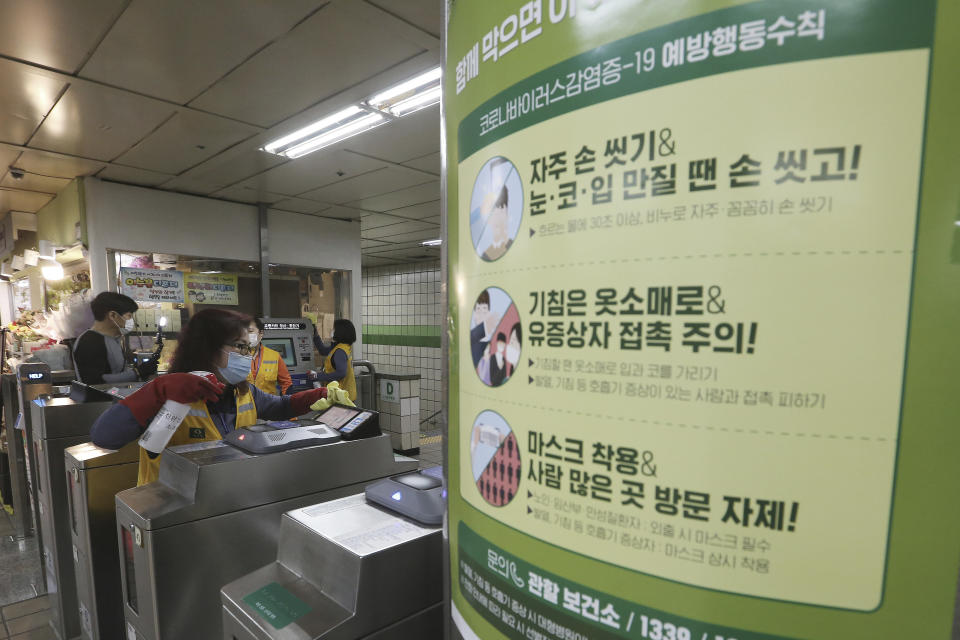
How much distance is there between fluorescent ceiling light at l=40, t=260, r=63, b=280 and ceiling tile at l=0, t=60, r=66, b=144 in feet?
7.95

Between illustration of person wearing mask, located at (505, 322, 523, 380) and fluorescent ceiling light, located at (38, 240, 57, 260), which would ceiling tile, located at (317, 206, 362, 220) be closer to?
fluorescent ceiling light, located at (38, 240, 57, 260)

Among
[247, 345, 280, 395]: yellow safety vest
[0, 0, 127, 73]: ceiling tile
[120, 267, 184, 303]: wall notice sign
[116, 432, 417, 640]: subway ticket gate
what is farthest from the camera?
[120, 267, 184, 303]: wall notice sign

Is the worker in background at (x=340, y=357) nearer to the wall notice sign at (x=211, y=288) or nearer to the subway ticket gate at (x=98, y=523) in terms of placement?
the wall notice sign at (x=211, y=288)

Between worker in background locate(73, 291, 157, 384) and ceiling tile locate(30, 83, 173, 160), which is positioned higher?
ceiling tile locate(30, 83, 173, 160)

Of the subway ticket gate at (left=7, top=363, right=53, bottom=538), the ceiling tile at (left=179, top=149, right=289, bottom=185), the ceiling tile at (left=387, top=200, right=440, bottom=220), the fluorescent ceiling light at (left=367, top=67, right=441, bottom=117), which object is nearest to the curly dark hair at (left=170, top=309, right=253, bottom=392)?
the fluorescent ceiling light at (left=367, top=67, right=441, bottom=117)

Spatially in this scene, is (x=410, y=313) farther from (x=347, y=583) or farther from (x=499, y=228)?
(x=499, y=228)

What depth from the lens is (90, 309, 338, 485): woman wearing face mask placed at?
5.56 feet

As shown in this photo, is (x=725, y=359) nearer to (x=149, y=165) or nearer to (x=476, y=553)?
(x=476, y=553)

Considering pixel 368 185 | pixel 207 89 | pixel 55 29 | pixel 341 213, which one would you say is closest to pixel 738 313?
pixel 55 29

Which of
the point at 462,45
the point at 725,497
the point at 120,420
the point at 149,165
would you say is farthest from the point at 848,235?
the point at 149,165

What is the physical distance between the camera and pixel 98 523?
1.88m

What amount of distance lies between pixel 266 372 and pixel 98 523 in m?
2.14

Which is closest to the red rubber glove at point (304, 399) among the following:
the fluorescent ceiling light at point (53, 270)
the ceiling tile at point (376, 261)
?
the fluorescent ceiling light at point (53, 270)

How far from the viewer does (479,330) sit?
0.66 metres
